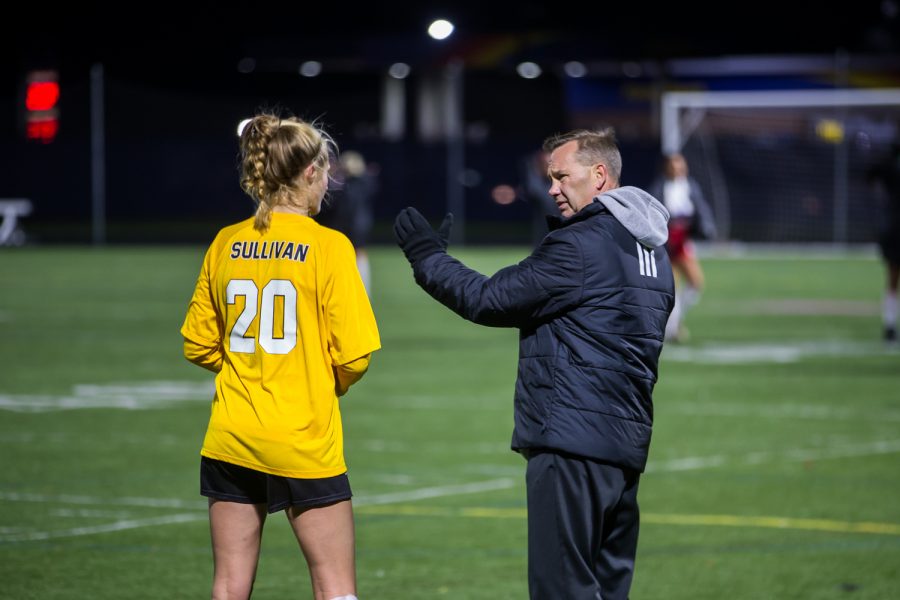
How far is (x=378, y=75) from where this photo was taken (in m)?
56.6

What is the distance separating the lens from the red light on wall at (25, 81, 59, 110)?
110 feet

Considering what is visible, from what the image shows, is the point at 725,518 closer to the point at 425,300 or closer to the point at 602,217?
the point at 602,217

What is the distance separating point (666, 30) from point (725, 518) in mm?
48063

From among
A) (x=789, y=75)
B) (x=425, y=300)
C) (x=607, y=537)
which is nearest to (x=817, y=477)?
(x=607, y=537)

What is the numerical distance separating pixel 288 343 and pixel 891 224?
13600 millimetres

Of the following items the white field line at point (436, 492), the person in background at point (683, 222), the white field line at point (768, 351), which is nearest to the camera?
the white field line at point (436, 492)

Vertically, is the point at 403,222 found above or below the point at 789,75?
below

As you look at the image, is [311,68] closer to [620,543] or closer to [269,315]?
[620,543]

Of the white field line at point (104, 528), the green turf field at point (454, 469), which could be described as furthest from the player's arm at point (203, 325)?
the white field line at point (104, 528)

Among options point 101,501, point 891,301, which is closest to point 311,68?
point 891,301

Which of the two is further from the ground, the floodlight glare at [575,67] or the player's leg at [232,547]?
the floodlight glare at [575,67]

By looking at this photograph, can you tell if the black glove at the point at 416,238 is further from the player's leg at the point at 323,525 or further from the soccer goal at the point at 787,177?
the soccer goal at the point at 787,177

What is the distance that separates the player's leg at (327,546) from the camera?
15.8ft

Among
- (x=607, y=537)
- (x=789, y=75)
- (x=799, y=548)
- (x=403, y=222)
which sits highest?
(x=789, y=75)
